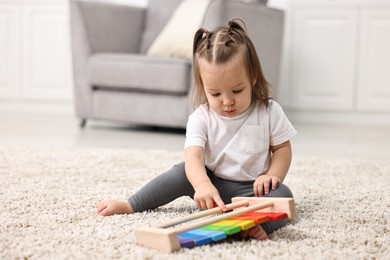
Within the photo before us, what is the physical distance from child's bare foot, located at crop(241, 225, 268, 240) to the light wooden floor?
4.60ft

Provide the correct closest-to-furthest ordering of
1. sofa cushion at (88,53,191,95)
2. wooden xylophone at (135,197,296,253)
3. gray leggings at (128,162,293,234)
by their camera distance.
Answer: wooden xylophone at (135,197,296,253) → gray leggings at (128,162,293,234) → sofa cushion at (88,53,191,95)

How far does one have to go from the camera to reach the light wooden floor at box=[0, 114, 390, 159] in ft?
8.63

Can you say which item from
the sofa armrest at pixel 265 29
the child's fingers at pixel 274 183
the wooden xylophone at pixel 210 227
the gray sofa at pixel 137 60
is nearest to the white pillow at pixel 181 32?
the gray sofa at pixel 137 60

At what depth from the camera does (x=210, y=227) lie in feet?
3.56

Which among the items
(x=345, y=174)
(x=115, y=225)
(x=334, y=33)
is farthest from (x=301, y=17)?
(x=115, y=225)

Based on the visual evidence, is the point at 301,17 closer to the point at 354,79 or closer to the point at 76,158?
the point at 354,79

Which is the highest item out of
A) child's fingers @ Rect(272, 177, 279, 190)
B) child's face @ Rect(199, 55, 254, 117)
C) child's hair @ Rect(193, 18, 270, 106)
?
child's hair @ Rect(193, 18, 270, 106)

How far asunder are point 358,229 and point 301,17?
2.84 meters

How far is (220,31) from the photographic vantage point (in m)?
1.34

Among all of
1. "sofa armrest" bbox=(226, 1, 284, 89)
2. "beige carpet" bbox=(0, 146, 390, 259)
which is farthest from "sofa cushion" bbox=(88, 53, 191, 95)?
"beige carpet" bbox=(0, 146, 390, 259)

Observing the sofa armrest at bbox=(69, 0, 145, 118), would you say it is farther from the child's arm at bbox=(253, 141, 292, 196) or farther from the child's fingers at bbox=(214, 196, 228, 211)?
the child's fingers at bbox=(214, 196, 228, 211)

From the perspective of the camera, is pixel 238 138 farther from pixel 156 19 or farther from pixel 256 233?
pixel 156 19

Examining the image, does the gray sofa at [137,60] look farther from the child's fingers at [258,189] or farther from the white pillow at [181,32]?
the child's fingers at [258,189]

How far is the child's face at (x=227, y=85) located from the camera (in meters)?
1.27
